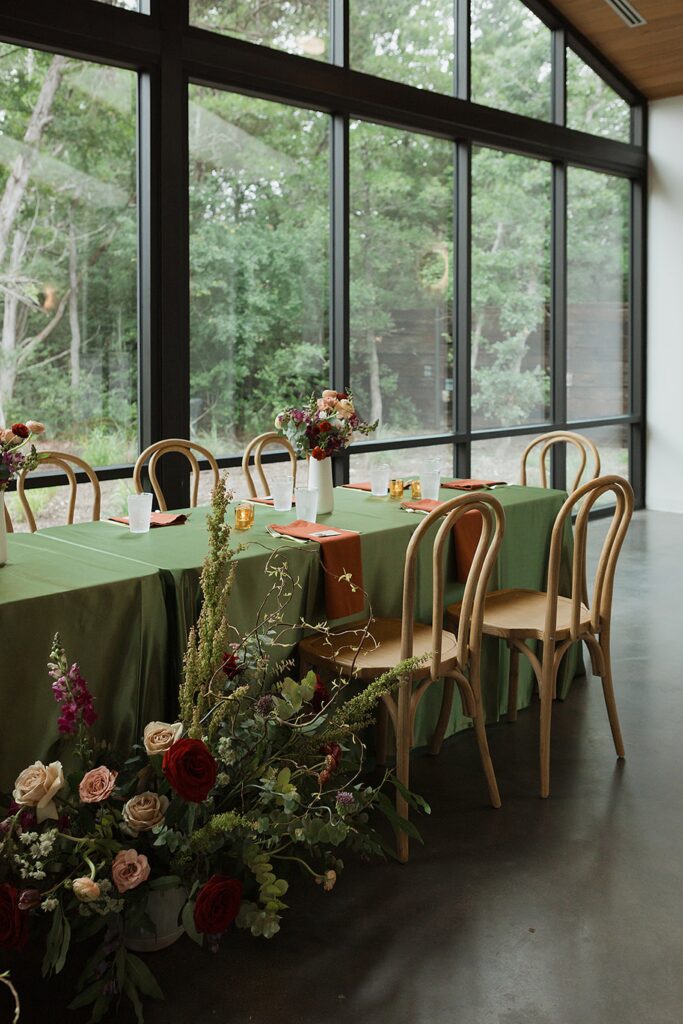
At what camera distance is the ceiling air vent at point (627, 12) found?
6758mm

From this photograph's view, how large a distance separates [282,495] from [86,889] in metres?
1.72

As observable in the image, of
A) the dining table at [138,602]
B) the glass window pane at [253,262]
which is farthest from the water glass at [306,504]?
the glass window pane at [253,262]

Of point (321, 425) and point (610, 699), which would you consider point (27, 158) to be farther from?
point (610, 699)

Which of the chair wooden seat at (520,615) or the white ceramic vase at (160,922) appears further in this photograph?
the chair wooden seat at (520,615)

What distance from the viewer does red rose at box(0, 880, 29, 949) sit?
6.58 feet

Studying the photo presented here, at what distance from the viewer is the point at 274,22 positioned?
534 centimetres

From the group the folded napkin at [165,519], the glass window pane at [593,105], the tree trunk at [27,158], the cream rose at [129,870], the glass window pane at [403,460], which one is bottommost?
the cream rose at [129,870]

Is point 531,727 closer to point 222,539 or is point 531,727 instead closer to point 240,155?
point 222,539

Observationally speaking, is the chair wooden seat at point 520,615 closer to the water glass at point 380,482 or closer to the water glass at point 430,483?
the water glass at point 430,483

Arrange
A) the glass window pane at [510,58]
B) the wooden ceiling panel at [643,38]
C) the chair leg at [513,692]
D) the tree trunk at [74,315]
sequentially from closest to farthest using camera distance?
the chair leg at [513,692] → the tree trunk at [74,315] → the glass window pane at [510,58] → the wooden ceiling panel at [643,38]

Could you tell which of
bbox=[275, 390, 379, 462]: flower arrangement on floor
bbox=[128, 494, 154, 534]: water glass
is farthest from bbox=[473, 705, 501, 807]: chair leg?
bbox=[128, 494, 154, 534]: water glass

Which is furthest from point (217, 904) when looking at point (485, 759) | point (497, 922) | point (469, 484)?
point (469, 484)

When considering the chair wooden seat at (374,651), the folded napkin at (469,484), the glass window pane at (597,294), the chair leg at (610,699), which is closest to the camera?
the chair wooden seat at (374,651)

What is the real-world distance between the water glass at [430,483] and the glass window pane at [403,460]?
2.02 metres
